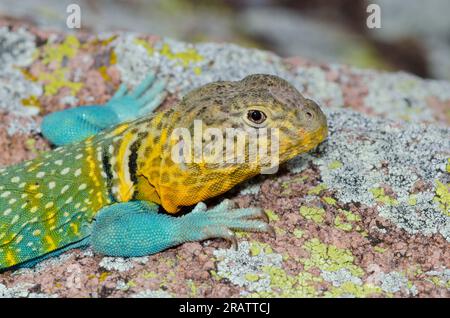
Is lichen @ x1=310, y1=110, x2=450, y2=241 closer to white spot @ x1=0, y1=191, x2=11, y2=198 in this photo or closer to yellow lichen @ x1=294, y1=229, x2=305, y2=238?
yellow lichen @ x1=294, y1=229, x2=305, y2=238

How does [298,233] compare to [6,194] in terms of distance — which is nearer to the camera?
[298,233]

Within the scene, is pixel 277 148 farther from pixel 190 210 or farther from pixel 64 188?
pixel 64 188

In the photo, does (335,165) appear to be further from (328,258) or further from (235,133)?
(235,133)

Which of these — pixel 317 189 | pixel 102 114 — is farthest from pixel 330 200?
pixel 102 114

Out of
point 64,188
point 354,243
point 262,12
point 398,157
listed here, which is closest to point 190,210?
point 64,188

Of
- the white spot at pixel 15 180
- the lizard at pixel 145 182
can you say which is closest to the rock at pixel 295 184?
the lizard at pixel 145 182

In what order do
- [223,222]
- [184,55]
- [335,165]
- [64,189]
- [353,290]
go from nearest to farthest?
[353,290], [223,222], [64,189], [335,165], [184,55]

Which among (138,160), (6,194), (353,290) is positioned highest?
(138,160)
